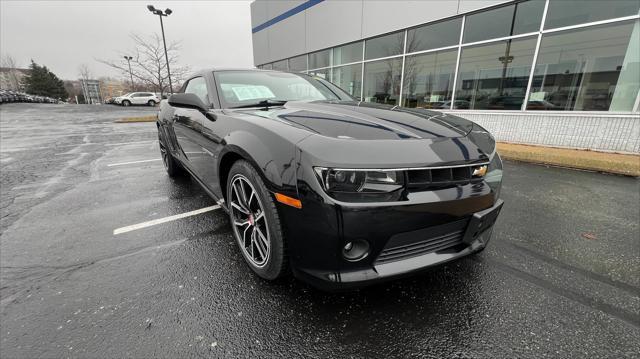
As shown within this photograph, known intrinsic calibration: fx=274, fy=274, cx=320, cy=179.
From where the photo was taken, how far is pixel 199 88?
298cm

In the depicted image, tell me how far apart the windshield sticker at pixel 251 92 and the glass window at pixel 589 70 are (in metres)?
7.10

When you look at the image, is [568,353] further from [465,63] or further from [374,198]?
[465,63]

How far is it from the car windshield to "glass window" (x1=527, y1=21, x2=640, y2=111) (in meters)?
6.27

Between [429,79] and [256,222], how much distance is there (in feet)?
30.0

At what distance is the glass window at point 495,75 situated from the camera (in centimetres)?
687

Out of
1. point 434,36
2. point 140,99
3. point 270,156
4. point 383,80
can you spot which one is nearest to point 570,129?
point 434,36

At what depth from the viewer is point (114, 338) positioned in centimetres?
142

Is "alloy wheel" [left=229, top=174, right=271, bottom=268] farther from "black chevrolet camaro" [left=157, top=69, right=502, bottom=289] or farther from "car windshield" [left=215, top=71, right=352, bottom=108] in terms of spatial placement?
"car windshield" [left=215, top=71, right=352, bottom=108]

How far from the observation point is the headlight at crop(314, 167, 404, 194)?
1299 mm

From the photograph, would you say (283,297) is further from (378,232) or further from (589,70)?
(589,70)

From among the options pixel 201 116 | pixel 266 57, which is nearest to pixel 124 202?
pixel 201 116

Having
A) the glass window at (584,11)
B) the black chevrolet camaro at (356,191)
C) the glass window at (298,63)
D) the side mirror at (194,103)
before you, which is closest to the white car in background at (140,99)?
the glass window at (298,63)

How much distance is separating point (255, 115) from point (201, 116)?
2.75 ft

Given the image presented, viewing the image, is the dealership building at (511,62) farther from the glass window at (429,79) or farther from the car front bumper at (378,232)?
the car front bumper at (378,232)
